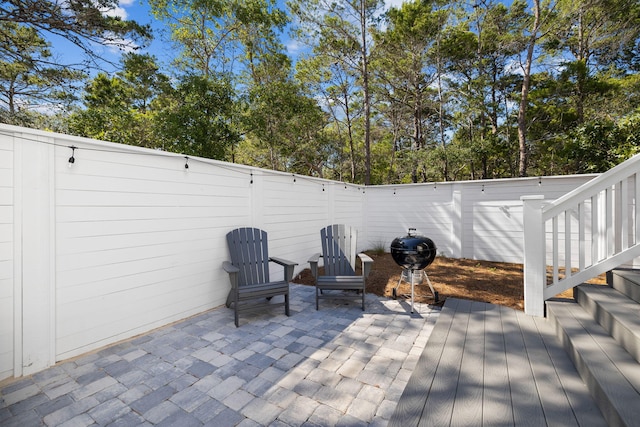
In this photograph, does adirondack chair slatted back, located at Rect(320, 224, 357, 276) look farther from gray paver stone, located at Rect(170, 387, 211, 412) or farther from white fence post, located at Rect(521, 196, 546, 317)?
gray paver stone, located at Rect(170, 387, 211, 412)

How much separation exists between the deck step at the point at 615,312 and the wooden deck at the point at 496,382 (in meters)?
0.35

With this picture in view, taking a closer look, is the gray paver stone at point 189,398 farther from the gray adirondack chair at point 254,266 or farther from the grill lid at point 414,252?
the grill lid at point 414,252

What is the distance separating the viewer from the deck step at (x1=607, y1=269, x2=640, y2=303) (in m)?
2.18

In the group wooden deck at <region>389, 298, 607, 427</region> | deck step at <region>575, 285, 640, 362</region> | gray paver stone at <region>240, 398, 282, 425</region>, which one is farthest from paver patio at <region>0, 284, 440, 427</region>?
deck step at <region>575, 285, 640, 362</region>

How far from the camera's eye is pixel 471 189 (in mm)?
5781

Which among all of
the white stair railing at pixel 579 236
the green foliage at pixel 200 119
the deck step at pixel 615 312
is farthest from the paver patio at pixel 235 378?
the green foliage at pixel 200 119

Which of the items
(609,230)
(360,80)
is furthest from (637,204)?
(360,80)

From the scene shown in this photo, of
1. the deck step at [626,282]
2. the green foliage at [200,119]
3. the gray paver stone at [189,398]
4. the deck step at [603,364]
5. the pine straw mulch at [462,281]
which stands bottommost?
the gray paver stone at [189,398]

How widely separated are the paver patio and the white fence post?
3.30ft

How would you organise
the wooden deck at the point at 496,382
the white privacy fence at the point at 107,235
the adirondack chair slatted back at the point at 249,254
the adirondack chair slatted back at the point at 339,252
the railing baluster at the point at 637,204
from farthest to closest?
the adirondack chair slatted back at the point at 339,252 → the adirondack chair slatted back at the point at 249,254 → the railing baluster at the point at 637,204 → the white privacy fence at the point at 107,235 → the wooden deck at the point at 496,382

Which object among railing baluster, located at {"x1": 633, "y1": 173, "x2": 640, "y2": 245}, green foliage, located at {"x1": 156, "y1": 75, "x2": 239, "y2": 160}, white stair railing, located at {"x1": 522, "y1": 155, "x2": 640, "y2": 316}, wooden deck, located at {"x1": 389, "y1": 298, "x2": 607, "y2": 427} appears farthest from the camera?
green foliage, located at {"x1": 156, "y1": 75, "x2": 239, "y2": 160}

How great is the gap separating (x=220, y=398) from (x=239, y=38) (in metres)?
10.6

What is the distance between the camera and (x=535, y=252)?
2.64m

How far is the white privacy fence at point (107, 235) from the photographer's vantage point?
1.98 m
